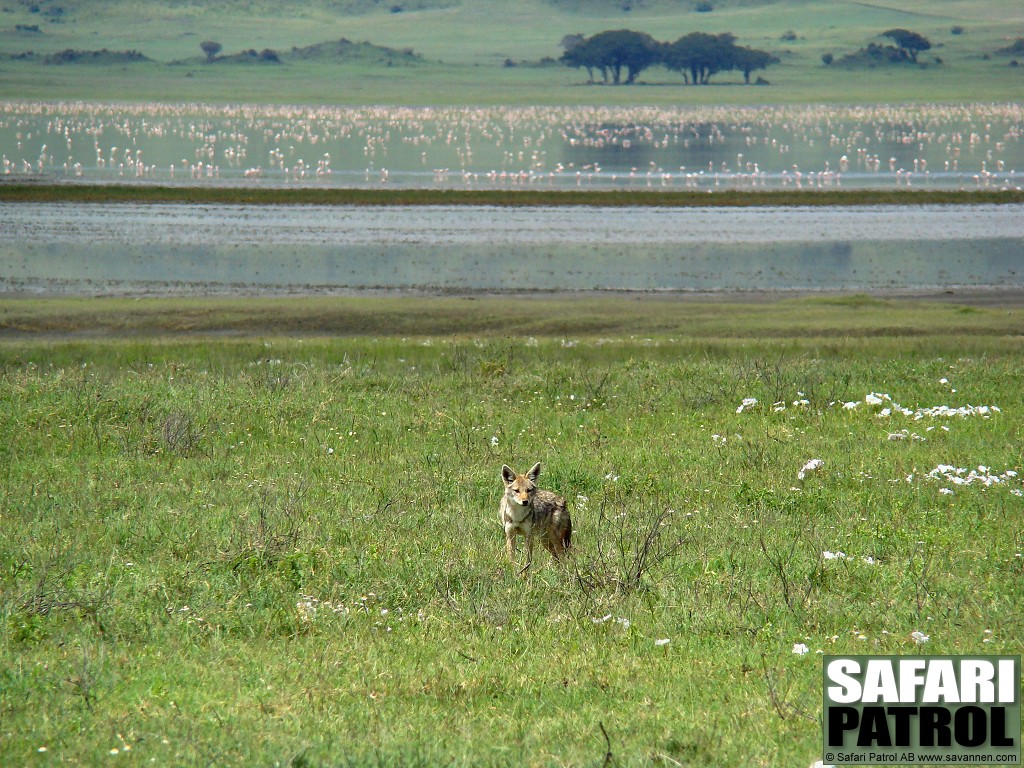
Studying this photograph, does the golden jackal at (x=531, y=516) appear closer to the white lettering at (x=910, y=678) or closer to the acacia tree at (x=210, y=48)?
the white lettering at (x=910, y=678)

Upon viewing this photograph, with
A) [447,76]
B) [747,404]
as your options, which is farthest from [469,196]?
[447,76]

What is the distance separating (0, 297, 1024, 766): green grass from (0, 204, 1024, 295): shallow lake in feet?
56.6

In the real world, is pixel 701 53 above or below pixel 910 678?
above

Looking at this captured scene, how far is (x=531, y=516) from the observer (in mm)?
9492

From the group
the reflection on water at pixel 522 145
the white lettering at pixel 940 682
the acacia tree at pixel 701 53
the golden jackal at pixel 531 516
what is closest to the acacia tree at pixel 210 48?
the reflection on water at pixel 522 145

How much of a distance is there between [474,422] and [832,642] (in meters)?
8.11

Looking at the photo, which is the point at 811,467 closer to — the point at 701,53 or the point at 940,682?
the point at 940,682

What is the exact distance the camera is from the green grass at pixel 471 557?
652 cm

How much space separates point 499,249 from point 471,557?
34.4m

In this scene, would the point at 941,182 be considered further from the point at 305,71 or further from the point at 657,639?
the point at 305,71

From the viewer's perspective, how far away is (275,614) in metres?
8.27

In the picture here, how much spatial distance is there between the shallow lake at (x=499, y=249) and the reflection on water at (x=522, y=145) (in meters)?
9.22

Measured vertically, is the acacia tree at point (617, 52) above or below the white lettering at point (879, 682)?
above

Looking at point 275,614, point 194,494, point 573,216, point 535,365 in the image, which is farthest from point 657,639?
point 573,216
